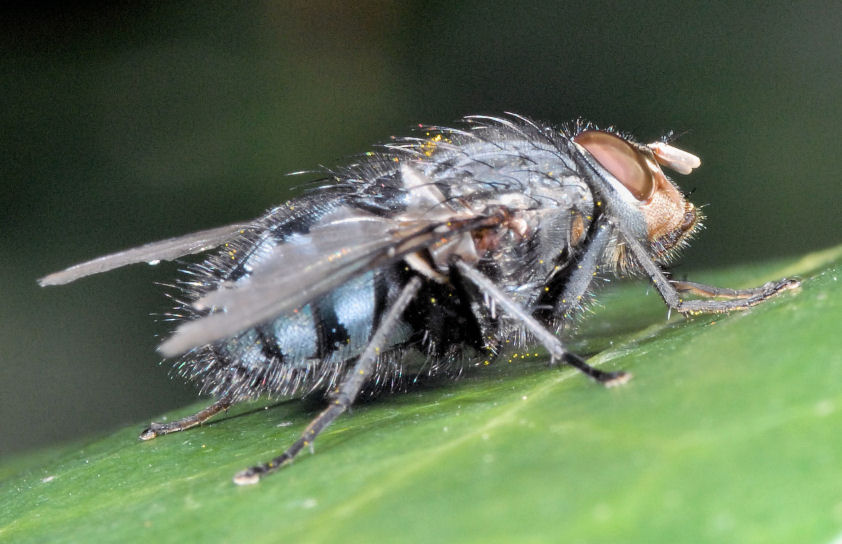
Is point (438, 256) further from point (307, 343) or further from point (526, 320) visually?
point (307, 343)

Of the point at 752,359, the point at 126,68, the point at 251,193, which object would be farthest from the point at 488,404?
the point at 126,68

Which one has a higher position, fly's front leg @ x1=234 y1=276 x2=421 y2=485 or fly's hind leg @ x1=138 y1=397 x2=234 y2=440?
fly's front leg @ x1=234 y1=276 x2=421 y2=485

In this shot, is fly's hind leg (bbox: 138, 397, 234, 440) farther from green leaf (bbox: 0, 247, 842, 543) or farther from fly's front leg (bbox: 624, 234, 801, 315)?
fly's front leg (bbox: 624, 234, 801, 315)

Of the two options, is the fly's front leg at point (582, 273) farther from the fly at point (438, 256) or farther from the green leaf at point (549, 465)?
the green leaf at point (549, 465)

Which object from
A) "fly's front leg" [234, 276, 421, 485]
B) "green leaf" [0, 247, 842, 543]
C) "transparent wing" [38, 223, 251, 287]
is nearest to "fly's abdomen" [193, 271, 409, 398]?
"fly's front leg" [234, 276, 421, 485]

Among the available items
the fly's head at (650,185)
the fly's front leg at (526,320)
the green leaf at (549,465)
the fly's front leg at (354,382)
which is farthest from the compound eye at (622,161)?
the fly's front leg at (354,382)

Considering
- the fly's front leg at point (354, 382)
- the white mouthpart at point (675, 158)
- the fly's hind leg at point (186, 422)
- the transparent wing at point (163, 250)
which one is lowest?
the fly's hind leg at point (186, 422)
